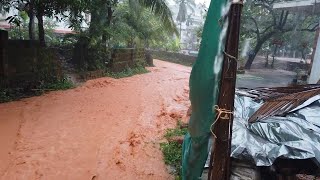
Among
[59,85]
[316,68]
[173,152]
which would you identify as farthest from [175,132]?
[59,85]

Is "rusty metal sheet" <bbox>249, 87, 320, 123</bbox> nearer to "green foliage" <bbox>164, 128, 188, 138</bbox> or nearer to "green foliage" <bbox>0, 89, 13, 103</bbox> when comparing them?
"green foliage" <bbox>164, 128, 188, 138</bbox>

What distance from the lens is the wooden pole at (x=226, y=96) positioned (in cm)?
248

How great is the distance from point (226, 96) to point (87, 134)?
427cm

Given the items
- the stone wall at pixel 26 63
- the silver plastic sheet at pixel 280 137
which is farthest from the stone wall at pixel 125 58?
the silver plastic sheet at pixel 280 137

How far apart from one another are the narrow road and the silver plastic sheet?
1509mm

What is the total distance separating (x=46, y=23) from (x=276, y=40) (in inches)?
551

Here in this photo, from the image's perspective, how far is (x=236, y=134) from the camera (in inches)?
143

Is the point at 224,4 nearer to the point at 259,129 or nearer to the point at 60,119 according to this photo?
the point at 259,129

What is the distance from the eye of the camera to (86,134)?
613 cm

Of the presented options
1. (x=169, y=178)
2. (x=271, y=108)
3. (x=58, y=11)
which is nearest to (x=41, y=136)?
(x=169, y=178)

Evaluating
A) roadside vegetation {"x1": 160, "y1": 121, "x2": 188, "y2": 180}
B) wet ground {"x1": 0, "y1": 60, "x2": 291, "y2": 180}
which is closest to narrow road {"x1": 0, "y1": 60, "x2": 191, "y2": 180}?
→ wet ground {"x1": 0, "y1": 60, "x2": 291, "y2": 180}

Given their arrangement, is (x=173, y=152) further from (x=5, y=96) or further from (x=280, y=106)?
(x=5, y=96)

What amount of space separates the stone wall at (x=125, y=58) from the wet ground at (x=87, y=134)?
331 cm

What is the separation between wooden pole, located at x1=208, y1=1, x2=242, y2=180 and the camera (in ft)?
8.13
